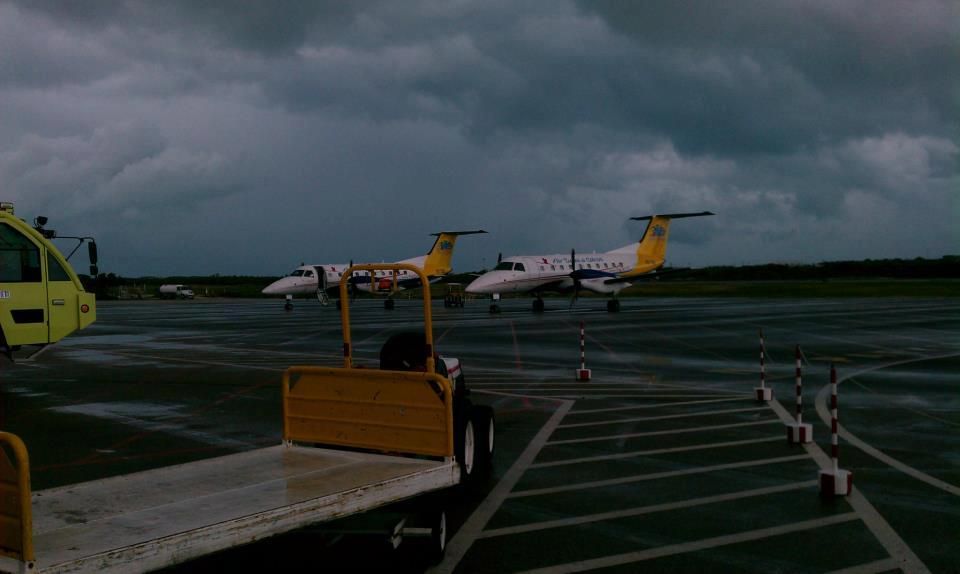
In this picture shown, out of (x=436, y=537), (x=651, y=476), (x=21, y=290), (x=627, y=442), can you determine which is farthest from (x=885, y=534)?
(x=21, y=290)

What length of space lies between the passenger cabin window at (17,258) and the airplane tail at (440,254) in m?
42.1

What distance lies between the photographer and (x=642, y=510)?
290 inches

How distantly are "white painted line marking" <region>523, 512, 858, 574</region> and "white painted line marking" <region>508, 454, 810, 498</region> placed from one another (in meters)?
1.78

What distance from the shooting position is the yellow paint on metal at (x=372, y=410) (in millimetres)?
6434

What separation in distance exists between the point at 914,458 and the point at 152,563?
8.43m

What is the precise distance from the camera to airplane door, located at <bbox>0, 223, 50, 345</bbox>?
14938 mm

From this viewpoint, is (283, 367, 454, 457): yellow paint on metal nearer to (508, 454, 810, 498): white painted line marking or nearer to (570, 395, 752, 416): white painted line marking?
(508, 454, 810, 498): white painted line marking

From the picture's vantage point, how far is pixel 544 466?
29.8 feet

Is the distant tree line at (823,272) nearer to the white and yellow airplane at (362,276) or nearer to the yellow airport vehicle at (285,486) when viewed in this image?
the white and yellow airplane at (362,276)

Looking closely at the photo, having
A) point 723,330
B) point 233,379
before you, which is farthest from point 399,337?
point 723,330

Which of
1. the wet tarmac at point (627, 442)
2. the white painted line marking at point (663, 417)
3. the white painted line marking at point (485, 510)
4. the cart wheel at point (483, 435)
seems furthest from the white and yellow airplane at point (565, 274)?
the cart wheel at point (483, 435)

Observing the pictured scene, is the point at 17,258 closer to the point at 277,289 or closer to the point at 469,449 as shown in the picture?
the point at 469,449

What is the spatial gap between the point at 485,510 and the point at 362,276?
140ft

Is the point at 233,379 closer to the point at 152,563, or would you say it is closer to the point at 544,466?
the point at 544,466
